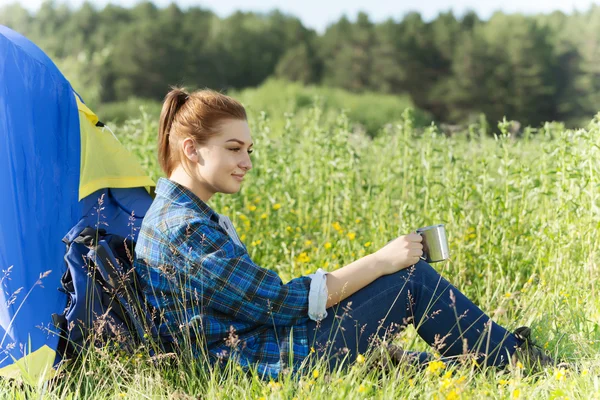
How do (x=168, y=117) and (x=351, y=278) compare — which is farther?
(x=168, y=117)

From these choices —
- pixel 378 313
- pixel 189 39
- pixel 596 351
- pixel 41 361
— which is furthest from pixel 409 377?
pixel 189 39

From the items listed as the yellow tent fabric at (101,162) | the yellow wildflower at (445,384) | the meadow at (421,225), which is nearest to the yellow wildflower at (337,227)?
the meadow at (421,225)

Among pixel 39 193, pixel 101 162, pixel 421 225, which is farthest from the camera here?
pixel 421 225

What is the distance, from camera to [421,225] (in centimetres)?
371

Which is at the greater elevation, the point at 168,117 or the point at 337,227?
the point at 168,117

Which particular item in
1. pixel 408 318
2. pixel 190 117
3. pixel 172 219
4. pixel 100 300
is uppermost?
pixel 190 117

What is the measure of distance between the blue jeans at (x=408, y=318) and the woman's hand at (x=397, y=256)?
3cm

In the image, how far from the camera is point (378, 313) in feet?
7.50

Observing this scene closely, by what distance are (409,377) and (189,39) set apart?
40189 millimetres

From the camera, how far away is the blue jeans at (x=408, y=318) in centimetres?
227

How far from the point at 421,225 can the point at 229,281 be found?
5.69 ft

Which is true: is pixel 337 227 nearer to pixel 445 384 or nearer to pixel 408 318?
pixel 408 318

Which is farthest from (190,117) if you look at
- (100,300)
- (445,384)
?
(445,384)

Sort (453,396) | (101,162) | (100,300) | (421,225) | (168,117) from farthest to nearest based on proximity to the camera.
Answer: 1. (421,225)
2. (101,162)
3. (168,117)
4. (100,300)
5. (453,396)
